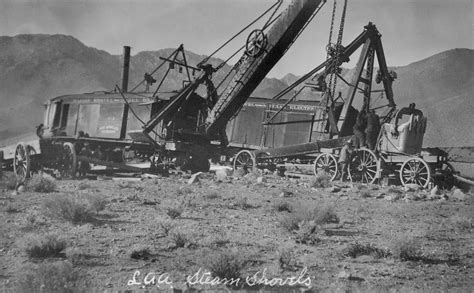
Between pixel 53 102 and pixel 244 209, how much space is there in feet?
42.5

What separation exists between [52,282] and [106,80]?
229ft

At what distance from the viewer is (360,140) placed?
11.2 metres

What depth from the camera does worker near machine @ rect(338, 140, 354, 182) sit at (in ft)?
36.0

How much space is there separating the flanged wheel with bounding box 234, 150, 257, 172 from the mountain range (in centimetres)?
2522

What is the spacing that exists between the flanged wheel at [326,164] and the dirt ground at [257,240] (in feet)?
11.2

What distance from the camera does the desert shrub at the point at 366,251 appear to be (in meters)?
4.26

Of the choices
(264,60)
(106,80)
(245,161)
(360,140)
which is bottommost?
(245,161)

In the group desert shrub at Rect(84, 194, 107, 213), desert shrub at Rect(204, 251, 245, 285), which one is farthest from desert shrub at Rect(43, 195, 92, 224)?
desert shrub at Rect(204, 251, 245, 285)

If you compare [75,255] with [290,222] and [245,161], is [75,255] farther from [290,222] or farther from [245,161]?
[245,161]

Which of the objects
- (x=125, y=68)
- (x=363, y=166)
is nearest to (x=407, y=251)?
(x=363, y=166)

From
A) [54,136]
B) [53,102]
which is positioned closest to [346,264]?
[54,136]

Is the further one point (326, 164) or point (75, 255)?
point (326, 164)

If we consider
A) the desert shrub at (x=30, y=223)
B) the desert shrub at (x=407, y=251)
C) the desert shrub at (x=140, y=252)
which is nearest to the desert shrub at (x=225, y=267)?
the desert shrub at (x=140, y=252)
